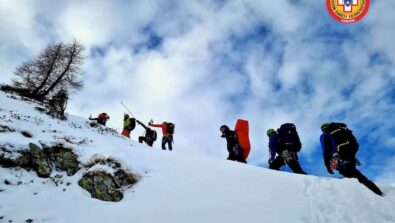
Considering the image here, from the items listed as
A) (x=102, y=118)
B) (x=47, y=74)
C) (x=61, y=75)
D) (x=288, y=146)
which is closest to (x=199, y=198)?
(x=288, y=146)

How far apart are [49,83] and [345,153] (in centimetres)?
2743

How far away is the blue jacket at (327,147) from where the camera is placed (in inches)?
332

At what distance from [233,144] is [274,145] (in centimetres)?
223

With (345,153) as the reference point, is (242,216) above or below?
below

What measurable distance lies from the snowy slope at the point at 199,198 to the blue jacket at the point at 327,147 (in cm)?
67

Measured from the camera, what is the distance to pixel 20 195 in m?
8.27

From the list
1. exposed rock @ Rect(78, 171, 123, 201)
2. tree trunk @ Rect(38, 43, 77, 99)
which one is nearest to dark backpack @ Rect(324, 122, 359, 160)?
exposed rock @ Rect(78, 171, 123, 201)

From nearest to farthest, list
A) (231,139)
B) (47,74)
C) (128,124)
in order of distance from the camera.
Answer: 1. (231,139)
2. (128,124)
3. (47,74)

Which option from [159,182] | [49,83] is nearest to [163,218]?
[159,182]

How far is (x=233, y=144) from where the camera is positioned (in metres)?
13.0

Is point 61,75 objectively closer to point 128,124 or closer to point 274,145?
point 128,124

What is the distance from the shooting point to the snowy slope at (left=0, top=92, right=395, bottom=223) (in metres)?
6.89

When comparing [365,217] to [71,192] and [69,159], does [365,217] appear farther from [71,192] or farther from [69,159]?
[69,159]

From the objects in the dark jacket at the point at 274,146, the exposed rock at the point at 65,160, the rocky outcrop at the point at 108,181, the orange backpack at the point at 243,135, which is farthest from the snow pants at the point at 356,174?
the exposed rock at the point at 65,160
